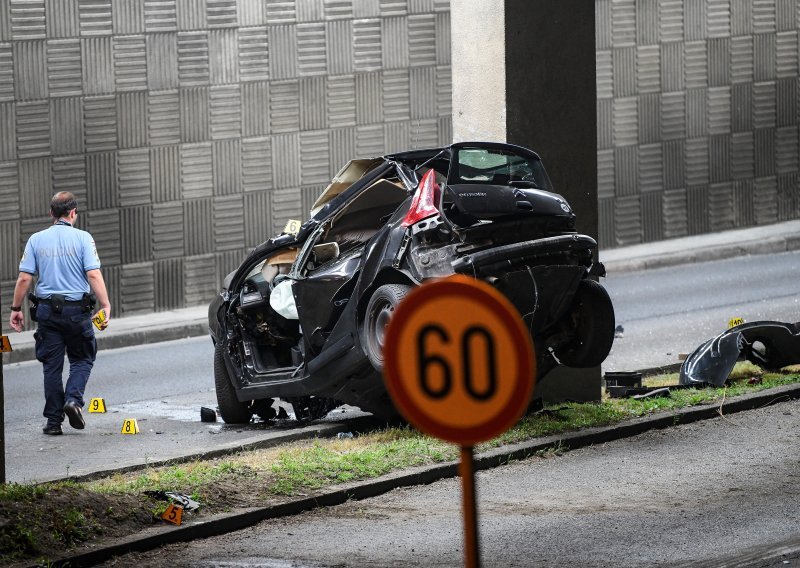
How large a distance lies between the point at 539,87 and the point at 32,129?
25.5ft

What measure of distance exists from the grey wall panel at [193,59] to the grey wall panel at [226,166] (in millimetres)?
809

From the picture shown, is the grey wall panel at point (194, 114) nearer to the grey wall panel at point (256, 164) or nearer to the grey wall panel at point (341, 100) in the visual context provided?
the grey wall panel at point (256, 164)

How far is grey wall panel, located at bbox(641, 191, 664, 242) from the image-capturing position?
2373 cm

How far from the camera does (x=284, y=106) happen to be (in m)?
20.1

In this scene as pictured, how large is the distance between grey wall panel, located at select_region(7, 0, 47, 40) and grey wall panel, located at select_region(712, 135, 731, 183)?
35.5ft

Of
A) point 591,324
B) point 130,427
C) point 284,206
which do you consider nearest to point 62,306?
point 130,427

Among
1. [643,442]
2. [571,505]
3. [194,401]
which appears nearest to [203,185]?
[194,401]

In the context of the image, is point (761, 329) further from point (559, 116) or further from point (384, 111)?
point (384, 111)

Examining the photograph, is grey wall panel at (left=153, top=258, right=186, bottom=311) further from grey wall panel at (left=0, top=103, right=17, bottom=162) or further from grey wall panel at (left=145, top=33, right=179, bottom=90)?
grey wall panel at (left=0, top=103, right=17, bottom=162)

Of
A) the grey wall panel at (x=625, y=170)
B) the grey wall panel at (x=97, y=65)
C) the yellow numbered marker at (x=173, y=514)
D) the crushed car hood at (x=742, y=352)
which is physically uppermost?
the grey wall panel at (x=97, y=65)

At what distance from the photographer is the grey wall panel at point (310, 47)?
2009cm

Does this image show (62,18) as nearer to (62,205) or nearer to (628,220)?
(62,205)

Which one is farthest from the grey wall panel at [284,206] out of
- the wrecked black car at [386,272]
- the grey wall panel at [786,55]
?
the grey wall panel at [786,55]

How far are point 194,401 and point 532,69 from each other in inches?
170
